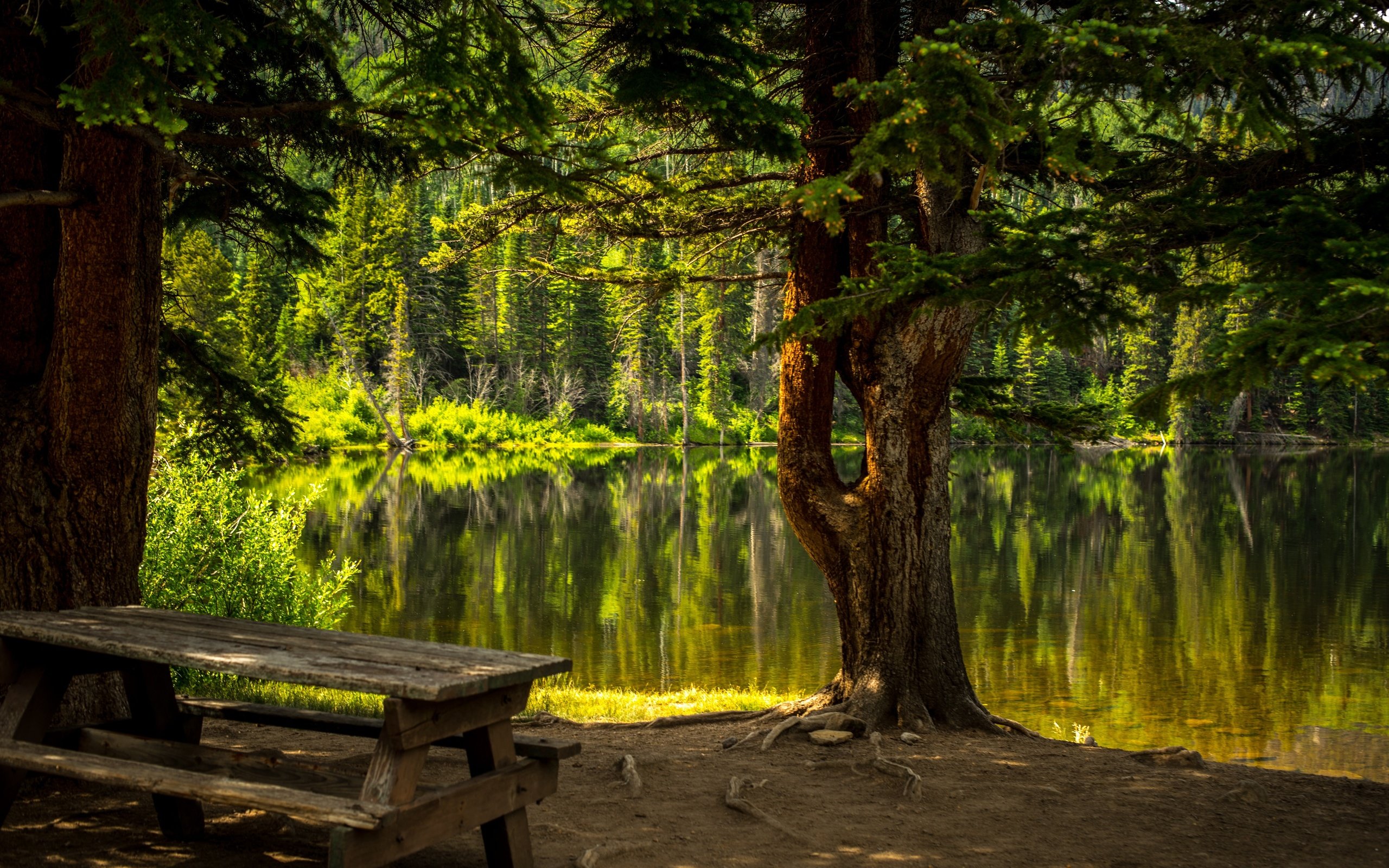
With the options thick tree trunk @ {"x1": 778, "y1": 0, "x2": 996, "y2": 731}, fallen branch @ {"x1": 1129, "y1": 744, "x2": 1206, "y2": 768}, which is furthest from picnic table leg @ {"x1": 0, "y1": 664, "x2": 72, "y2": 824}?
fallen branch @ {"x1": 1129, "y1": 744, "x2": 1206, "y2": 768}

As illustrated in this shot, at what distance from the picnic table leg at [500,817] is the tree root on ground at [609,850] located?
31 centimetres

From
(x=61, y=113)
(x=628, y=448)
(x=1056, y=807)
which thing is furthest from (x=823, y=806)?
(x=628, y=448)

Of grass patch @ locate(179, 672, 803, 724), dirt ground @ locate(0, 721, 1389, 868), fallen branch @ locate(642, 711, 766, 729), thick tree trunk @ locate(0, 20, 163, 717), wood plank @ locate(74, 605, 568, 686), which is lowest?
grass patch @ locate(179, 672, 803, 724)

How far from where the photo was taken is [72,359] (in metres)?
4.80

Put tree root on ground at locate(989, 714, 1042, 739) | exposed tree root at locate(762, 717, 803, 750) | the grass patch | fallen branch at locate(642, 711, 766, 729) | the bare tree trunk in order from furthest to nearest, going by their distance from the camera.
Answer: the bare tree trunk
the grass patch
fallen branch at locate(642, 711, 766, 729)
tree root on ground at locate(989, 714, 1042, 739)
exposed tree root at locate(762, 717, 803, 750)

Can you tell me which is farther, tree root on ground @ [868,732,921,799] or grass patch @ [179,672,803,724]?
grass patch @ [179,672,803,724]

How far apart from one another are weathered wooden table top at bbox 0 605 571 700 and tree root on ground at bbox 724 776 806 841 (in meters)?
1.62

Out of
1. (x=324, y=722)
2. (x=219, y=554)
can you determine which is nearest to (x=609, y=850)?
(x=324, y=722)

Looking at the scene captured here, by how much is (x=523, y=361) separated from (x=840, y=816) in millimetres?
50868

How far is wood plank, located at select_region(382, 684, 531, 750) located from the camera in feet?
10.2

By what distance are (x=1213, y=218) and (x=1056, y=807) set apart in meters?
2.80

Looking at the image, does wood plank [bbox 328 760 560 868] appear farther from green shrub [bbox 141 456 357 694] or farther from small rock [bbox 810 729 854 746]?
green shrub [bbox 141 456 357 694]

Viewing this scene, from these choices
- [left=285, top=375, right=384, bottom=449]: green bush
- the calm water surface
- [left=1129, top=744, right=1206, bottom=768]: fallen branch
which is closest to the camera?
[left=1129, top=744, right=1206, bottom=768]: fallen branch

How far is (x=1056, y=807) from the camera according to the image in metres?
5.11
